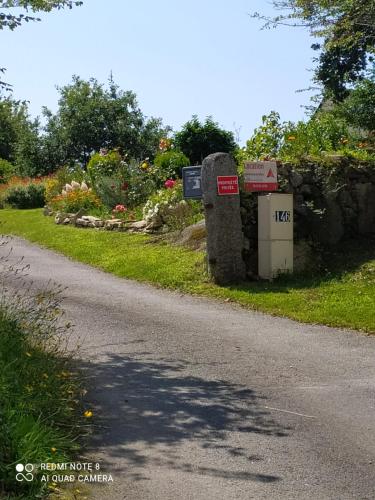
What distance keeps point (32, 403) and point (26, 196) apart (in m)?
24.5

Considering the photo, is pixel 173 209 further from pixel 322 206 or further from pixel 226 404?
pixel 226 404

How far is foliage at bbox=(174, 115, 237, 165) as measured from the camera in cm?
2522

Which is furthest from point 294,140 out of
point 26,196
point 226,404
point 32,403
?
point 26,196

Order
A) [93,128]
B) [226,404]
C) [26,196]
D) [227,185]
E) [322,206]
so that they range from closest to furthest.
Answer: [226,404]
[227,185]
[322,206]
[26,196]
[93,128]

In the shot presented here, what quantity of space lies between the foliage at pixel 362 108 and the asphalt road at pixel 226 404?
12490mm

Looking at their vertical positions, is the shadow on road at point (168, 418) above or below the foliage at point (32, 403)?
below

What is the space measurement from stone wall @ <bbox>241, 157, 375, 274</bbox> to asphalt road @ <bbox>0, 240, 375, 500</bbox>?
2729mm

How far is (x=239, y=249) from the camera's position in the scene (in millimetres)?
11906

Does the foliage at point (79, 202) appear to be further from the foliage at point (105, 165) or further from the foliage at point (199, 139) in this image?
the foliage at point (199, 139)

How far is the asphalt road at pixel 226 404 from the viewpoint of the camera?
454 centimetres

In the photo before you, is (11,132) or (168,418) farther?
(11,132)

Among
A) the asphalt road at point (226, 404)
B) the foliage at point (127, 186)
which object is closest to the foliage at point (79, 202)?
the foliage at point (127, 186)

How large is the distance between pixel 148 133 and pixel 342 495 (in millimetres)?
36529

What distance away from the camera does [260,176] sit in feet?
40.5
